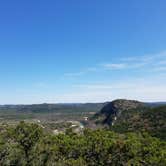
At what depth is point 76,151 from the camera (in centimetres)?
4859

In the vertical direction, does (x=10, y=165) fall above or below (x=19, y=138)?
below

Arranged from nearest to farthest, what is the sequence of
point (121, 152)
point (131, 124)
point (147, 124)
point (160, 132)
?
1. point (121, 152)
2. point (160, 132)
3. point (147, 124)
4. point (131, 124)

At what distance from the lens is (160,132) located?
12425 cm

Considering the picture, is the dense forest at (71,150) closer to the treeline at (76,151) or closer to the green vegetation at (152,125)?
the treeline at (76,151)

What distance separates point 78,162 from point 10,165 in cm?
1573

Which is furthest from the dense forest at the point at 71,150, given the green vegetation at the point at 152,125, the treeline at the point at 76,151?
the green vegetation at the point at 152,125

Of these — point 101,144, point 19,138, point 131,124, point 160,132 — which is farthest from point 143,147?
point 131,124

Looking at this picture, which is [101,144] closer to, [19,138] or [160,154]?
[160,154]

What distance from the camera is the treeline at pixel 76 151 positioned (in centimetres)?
4647

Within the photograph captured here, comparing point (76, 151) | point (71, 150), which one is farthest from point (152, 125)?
point (71, 150)

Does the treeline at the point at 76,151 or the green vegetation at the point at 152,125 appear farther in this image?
the green vegetation at the point at 152,125

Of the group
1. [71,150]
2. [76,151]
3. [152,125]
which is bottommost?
[152,125]

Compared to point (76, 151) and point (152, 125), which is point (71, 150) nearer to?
point (76, 151)

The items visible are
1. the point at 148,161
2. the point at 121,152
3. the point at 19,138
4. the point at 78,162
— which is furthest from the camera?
the point at 19,138
